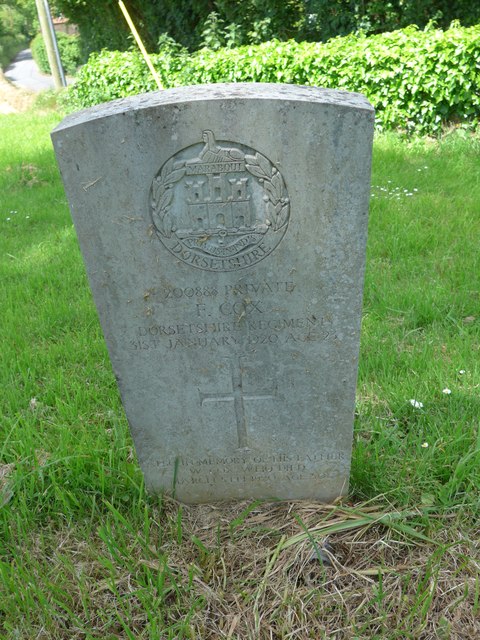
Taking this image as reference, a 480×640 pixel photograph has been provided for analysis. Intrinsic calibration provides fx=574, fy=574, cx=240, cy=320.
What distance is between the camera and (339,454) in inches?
91.0

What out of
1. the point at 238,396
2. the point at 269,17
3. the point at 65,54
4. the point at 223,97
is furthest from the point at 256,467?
the point at 65,54

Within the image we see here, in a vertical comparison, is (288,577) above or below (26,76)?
above

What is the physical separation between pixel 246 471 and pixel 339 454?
1.29ft

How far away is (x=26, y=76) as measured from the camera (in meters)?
28.7

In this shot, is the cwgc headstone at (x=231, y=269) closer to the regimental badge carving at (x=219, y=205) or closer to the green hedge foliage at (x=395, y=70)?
the regimental badge carving at (x=219, y=205)

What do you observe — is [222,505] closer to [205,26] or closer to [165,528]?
[165,528]

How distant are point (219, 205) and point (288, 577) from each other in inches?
52.4

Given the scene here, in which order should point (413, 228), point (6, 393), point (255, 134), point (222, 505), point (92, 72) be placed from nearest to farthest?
point (255, 134), point (222, 505), point (6, 393), point (413, 228), point (92, 72)

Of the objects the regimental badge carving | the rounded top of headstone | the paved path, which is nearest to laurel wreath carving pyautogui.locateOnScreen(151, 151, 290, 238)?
the regimental badge carving

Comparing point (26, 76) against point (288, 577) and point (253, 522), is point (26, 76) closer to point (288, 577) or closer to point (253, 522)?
point (253, 522)

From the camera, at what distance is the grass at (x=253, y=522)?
6.37ft

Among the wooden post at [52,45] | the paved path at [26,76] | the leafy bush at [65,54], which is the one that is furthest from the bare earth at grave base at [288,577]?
the leafy bush at [65,54]

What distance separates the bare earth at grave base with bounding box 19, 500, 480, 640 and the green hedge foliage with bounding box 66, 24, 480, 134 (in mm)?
5646

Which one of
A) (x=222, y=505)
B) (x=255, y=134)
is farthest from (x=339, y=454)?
(x=255, y=134)
